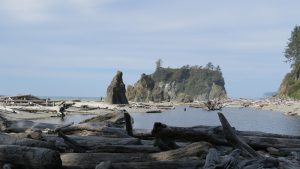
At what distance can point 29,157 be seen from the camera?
Answer: 6.80 metres

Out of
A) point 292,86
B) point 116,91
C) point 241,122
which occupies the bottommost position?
point 241,122

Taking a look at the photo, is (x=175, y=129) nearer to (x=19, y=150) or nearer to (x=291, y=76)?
(x=19, y=150)

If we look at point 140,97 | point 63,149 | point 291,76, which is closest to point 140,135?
point 63,149

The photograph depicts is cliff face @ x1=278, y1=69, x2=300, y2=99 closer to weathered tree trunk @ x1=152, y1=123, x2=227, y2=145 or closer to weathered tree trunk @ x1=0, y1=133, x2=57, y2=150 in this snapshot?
weathered tree trunk @ x1=152, y1=123, x2=227, y2=145

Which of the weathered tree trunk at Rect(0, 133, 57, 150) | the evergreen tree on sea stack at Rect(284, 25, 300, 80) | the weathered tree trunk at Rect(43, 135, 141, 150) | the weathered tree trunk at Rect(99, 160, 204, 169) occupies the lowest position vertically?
the weathered tree trunk at Rect(99, 160, 204, 169)

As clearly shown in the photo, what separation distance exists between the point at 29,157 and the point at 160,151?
7.13 ft

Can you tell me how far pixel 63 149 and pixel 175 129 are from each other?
6.59 feet

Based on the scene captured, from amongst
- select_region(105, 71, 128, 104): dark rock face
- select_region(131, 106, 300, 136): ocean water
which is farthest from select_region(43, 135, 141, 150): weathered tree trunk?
select_region(105, 71, 128, 104): dark rock face

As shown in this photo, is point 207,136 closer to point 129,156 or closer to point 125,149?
point 125,149

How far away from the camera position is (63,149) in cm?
830

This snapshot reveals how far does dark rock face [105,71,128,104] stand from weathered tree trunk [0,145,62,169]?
8648 cm

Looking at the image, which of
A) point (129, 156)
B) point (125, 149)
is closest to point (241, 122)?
point (125, 149)

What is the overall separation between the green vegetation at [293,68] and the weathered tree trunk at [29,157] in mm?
117197

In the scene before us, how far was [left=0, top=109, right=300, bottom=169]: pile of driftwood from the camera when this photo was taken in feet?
22.2
